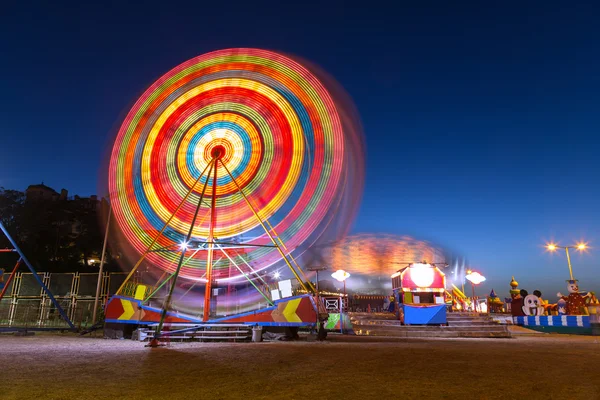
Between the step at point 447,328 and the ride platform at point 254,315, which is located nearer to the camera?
the ride platform at point 254,315

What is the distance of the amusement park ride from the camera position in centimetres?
1697

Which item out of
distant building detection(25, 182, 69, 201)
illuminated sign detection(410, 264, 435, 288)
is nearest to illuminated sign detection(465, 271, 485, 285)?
illuminated sign detection(410, 264, 435, 288)

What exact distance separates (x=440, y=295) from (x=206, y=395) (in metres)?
19.9

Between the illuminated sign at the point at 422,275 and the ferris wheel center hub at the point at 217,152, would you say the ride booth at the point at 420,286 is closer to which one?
the illuminated sign at the point at 422,275

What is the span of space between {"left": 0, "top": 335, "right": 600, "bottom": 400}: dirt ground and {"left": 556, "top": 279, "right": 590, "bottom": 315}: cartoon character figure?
1756cm

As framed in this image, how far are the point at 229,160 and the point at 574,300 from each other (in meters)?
22.0

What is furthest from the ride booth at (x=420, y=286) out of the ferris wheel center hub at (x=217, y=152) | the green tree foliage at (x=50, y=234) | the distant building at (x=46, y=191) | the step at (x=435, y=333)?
the distant building at (x=46, y=191)

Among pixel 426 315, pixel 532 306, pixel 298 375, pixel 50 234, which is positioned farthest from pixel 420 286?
pixel 50 234

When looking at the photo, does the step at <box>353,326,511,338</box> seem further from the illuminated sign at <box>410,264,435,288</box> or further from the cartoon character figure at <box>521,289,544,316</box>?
the cartoon character figure at <box>521,289,544,316</box>

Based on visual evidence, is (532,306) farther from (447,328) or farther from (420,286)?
(447,328)

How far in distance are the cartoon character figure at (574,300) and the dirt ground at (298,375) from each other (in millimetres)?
17563

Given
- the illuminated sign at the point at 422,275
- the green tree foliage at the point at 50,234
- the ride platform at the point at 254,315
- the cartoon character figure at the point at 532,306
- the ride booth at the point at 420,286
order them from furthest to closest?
the green tree foliage at the point at 50,234
the cartoon character figure at the point at 532,306
the illuminated sign at the point at 422,275
the ride booth at the point at 420,286
the ride platform at the point at 254,315

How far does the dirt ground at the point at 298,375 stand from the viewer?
5.36m

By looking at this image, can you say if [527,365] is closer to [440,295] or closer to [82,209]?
[440,295]
